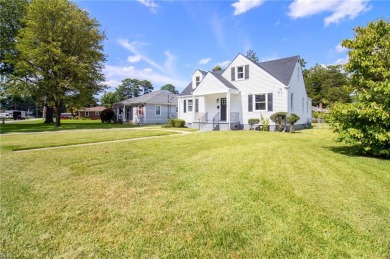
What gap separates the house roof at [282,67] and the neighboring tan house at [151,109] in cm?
1539

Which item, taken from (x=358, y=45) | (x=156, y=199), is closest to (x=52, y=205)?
(x=156, y=199)

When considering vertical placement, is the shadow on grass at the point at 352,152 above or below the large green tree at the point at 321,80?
below

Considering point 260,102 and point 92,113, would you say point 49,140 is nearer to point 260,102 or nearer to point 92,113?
point 260,102

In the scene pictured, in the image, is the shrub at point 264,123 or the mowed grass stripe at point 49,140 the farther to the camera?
the shrub at point 264,123

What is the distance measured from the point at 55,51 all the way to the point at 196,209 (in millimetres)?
23806

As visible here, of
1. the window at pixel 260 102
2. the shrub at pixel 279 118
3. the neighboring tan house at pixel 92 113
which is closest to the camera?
the shrub at pixel 279 118

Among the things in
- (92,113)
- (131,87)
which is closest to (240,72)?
(92,113)

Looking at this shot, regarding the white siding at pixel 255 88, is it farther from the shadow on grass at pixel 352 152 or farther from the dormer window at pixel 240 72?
the shadow on grass at pixel 352 152

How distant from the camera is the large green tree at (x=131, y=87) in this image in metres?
80.2

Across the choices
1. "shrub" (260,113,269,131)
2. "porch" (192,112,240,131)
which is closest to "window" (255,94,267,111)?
"shrub" (260,113,269,131)

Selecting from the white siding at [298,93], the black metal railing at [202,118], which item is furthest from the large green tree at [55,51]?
the white siding at [298,93]

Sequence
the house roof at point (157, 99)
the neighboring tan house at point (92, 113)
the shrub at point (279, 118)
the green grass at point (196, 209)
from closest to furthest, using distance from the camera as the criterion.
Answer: the green grass at point (196, 209) < the shrub at point (279, 118) < the house roof at point (157, 99) < the neighboring tan house at point (92, 113)

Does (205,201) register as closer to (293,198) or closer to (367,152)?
(293,198)

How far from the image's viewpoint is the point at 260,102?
56.5 feet
